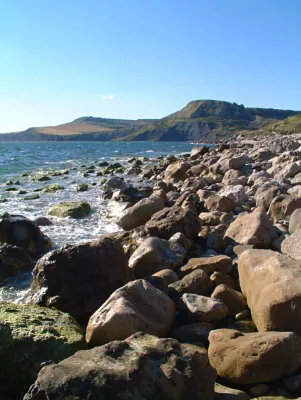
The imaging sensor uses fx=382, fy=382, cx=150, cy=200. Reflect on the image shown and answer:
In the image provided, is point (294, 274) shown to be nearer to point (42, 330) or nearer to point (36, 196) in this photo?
point (42, 330)

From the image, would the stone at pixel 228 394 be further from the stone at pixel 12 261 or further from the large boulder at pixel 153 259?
the stone at pixel 12 261

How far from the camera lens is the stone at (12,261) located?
8.88 meters

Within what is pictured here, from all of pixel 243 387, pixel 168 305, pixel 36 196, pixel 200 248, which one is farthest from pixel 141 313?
pixel 36 196

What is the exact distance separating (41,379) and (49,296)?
3657mm

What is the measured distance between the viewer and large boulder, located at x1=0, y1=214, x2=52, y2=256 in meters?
10.6

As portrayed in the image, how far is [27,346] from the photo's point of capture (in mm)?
4418

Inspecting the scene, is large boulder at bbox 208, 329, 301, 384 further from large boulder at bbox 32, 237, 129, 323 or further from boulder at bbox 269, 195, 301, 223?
boulder at bbox 269, 195, 301, 223

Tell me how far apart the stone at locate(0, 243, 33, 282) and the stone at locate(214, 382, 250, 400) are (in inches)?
242

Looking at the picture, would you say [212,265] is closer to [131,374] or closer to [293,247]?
[293,247]

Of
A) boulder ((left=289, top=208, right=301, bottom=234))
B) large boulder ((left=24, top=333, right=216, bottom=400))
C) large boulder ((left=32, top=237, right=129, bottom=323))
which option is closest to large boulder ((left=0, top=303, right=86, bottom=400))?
large boulder ((left=24, top=333, right=216, bottom=400))

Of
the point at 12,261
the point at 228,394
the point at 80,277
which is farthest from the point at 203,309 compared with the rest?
the point at 12,261

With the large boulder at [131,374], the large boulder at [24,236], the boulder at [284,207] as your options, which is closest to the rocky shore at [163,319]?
the large boulder at [131,374]

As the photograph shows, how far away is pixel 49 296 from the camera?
6695 millimetres

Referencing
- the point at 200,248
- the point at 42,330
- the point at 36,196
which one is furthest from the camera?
the point at 36,196
